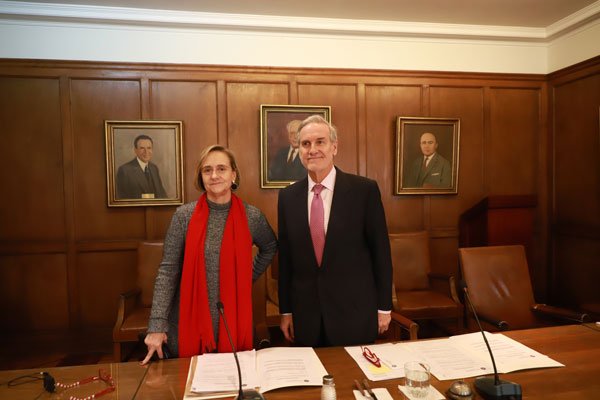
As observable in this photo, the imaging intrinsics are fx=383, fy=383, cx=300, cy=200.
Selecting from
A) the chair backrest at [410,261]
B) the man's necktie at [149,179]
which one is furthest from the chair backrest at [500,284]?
the man's necktie at [149,179]

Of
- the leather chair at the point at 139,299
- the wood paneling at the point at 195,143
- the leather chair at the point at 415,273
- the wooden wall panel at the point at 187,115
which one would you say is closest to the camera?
the leather chair at the point at 139,299

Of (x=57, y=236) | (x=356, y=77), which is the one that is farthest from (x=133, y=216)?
(x=356, y=77)

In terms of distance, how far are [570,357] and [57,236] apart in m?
3.79

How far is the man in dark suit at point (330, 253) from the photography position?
1.73m

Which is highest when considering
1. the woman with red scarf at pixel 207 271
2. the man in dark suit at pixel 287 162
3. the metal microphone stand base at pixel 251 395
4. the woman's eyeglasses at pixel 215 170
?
the man in dark suit at pixel 287 162

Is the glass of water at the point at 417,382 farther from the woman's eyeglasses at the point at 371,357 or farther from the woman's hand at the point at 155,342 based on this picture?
the woman's hand at the point at 155,342

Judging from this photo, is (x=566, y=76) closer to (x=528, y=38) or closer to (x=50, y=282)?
(x=528, y=38)

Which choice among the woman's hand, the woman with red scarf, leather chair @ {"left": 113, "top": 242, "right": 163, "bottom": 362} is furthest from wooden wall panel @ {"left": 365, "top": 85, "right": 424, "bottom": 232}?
the woman's hand

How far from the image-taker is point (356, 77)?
12.4 ft

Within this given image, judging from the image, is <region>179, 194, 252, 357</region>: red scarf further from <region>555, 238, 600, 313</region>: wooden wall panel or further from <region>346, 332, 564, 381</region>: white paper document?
<region>555, 238, 600, 313</region>: wooden wall panel

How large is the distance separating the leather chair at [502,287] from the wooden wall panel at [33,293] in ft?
11.2

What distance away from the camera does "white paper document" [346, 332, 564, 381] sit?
53.3 inches

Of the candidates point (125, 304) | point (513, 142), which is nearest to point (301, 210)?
point (125, 304)

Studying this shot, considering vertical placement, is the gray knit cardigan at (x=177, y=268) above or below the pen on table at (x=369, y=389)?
above
